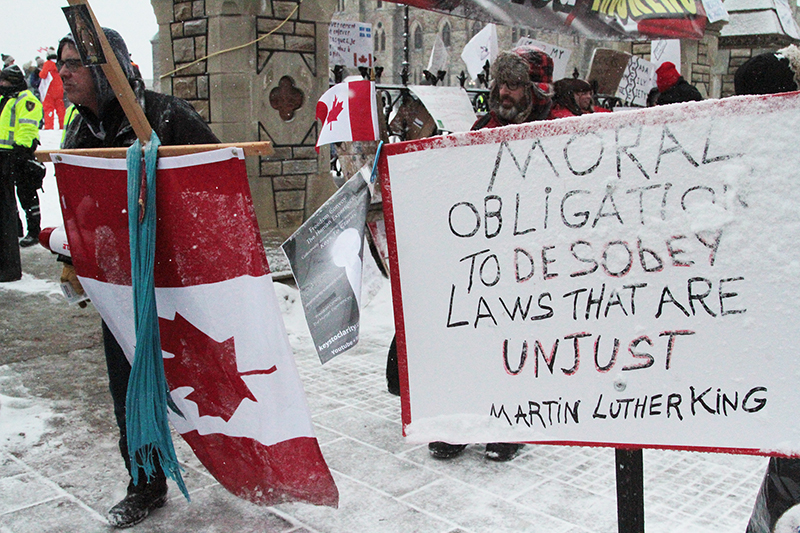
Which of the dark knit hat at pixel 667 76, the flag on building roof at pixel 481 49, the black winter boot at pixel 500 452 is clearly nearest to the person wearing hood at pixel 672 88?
the dark knit hat at pixel 667 76

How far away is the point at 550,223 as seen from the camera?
1.92 metres

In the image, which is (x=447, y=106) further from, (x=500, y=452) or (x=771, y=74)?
(x=771, y=74)

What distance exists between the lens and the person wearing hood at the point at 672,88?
646 centimetres

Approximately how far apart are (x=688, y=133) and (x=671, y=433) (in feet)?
2.30

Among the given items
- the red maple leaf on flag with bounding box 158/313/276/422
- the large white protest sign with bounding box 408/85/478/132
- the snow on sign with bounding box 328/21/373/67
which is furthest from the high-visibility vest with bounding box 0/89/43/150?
the red maple leaf on flag with bounding box 158/313/276/422

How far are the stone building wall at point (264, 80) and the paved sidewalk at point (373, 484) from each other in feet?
11.7

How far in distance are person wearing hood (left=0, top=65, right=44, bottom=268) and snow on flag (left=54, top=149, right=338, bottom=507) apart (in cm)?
518

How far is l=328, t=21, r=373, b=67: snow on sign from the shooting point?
27.3 feet

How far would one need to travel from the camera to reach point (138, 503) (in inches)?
114

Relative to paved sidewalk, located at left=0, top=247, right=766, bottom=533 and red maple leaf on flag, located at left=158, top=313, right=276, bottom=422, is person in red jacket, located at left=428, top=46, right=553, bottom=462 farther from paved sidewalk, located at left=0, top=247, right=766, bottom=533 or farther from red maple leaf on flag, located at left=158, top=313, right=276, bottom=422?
red maple leaf on flag, located at left=158, top=313, right=276, bottom=422

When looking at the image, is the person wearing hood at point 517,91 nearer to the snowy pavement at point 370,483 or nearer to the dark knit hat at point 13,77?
the snowy pavement at point 370,483

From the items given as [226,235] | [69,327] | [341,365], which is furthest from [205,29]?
[226,235]

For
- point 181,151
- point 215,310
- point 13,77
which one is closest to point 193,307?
point 215,310

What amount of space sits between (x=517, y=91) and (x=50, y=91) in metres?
18.0
